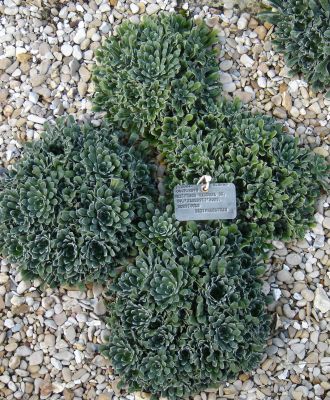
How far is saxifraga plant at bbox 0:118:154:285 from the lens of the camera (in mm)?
3176

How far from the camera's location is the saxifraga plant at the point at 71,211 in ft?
10.4

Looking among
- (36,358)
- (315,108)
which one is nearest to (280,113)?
(315,108)

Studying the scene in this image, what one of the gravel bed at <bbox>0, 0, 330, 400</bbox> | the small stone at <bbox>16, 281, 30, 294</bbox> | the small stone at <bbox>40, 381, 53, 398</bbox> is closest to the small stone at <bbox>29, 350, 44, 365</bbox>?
the gravel bed at <bbox>0, 0, 330, 400</bbox>

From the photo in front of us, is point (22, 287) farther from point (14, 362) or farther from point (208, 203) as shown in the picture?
point (208, 203)

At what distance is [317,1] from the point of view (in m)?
3.63

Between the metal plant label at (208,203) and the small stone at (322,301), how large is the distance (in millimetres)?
663

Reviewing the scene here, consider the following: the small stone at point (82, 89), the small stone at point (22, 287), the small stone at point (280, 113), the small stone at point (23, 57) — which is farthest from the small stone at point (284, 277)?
the small stone at point (23, 57)

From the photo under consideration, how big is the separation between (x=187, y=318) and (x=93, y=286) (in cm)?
61

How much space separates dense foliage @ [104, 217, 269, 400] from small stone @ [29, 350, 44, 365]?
0.39 m

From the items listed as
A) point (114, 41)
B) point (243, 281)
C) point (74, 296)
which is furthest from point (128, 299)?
point (114, 41)

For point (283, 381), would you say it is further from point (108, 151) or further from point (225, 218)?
point (108, 151)

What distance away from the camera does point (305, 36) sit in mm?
3623

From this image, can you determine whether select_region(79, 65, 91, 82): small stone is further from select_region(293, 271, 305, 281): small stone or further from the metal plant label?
select_region(293, 271, 305, 281): small stone

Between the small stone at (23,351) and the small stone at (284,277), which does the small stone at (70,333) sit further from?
the small stone at (284,277)
